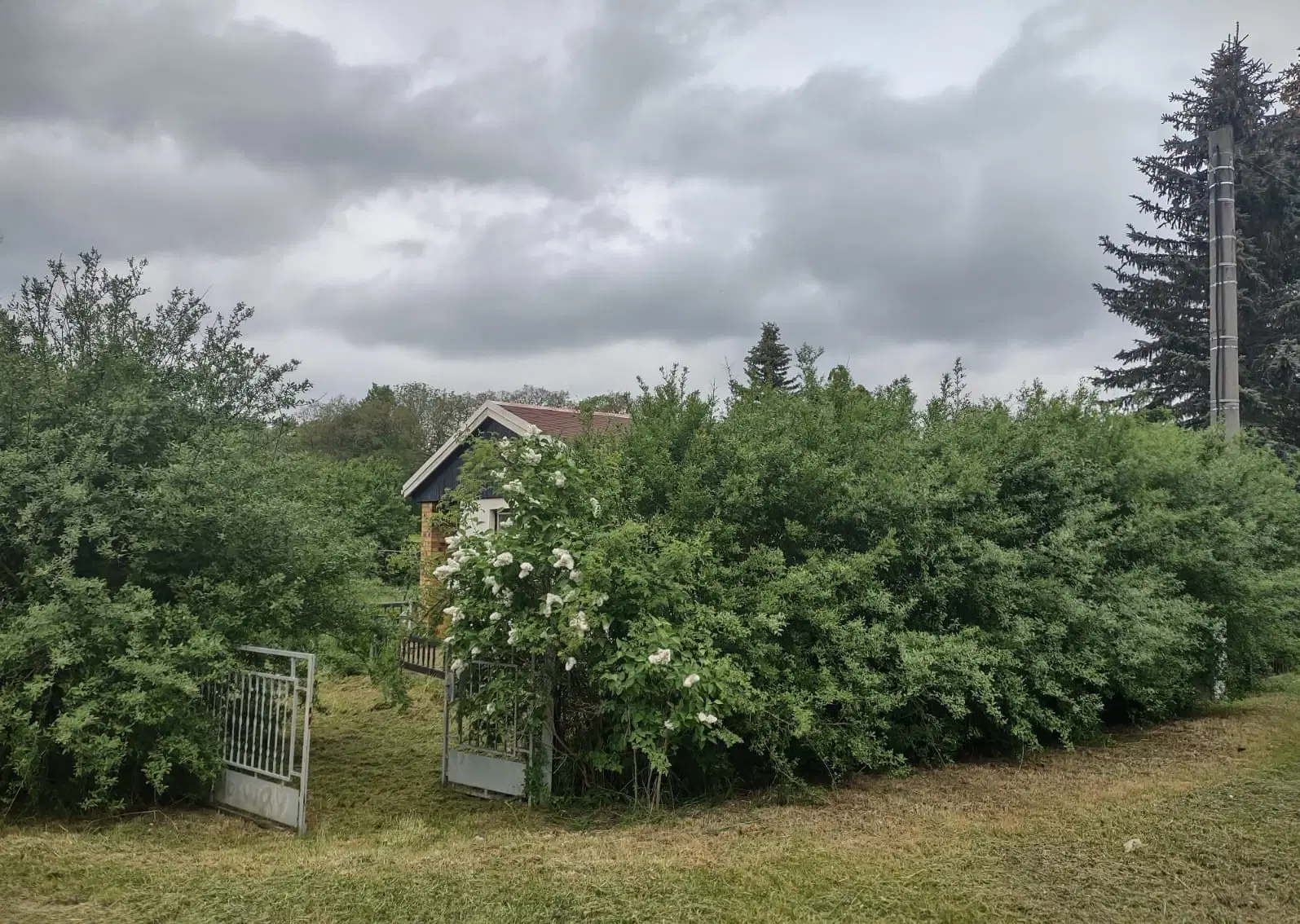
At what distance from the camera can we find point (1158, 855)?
178 inches

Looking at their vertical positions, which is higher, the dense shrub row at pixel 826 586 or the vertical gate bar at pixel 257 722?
the dense shrub row at pixel 826 586

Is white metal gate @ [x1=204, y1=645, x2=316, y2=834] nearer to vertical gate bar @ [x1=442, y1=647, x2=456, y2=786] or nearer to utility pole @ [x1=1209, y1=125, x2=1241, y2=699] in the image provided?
vertical gate bar @ [x1=442, y1=647, x2=456, y2=786]

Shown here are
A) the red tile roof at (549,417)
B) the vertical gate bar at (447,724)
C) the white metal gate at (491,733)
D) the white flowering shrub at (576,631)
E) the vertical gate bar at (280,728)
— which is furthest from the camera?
the red tile roof at (549,417)

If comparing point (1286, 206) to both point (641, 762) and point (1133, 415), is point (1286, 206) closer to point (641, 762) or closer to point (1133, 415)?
point (1133, 415)

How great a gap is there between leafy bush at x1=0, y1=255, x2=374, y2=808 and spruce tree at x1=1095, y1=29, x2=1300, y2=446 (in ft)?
63.9

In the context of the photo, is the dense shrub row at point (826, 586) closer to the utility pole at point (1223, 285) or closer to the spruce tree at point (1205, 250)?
the utility pole at point (1223, 285)

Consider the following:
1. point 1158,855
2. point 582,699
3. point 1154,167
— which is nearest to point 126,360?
point 582,699

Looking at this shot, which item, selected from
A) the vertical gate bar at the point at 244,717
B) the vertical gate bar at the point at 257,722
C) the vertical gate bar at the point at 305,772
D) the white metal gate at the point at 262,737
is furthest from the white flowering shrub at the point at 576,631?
the vertical gate bar at the point at 244,717

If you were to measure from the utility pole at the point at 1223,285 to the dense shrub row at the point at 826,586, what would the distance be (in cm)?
501

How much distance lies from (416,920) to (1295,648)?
9.73 meters

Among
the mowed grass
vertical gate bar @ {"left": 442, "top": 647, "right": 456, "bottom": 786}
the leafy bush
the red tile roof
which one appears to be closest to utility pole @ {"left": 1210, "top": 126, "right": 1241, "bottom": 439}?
the mowed grass

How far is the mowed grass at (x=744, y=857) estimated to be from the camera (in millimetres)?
3926

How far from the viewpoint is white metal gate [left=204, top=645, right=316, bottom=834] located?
18.1 ft

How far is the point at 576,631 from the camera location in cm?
523
